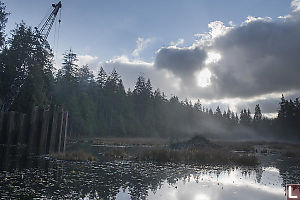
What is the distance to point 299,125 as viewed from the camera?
91125 mm

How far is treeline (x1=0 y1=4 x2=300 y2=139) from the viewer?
43.0 meters

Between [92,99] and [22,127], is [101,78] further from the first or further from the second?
[22,127]

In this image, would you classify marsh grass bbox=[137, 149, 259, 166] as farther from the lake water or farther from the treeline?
the treeline

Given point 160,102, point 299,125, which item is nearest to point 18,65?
point 160,102

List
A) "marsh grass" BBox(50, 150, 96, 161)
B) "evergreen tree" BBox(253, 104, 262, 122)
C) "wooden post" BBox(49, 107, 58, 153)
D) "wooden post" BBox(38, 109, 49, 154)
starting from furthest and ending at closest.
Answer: "evergreen tree" BBox(253, 104, 262, 122), "wooden post" BBox(49, 107, 58, 153), "wooden post" BBox(38, 109, 49, 154), "marsh grass" BBox(50, 150, 96, 161)

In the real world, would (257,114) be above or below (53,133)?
above

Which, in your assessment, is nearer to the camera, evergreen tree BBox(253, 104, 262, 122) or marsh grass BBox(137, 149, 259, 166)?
marsh grass BBox(137, 149, 259, 166)

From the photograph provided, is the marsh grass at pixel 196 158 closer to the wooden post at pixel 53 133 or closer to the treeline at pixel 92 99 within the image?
the wooden post at pixel 53 133

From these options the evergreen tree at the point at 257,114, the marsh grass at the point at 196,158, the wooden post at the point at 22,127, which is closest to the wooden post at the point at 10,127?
the wooden post at the point at 22,127

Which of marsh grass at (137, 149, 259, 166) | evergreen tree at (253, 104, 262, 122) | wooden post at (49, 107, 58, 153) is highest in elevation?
evergreen tree at (253, 104, 262, 122)

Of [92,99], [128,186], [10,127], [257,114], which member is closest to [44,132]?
[10,127]

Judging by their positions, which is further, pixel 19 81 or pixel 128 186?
pixel 19 81

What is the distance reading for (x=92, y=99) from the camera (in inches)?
3103

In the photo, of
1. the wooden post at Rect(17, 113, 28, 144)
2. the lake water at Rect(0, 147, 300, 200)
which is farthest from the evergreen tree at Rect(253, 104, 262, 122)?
the lake water at Rect(0, 147, 300, 200)
